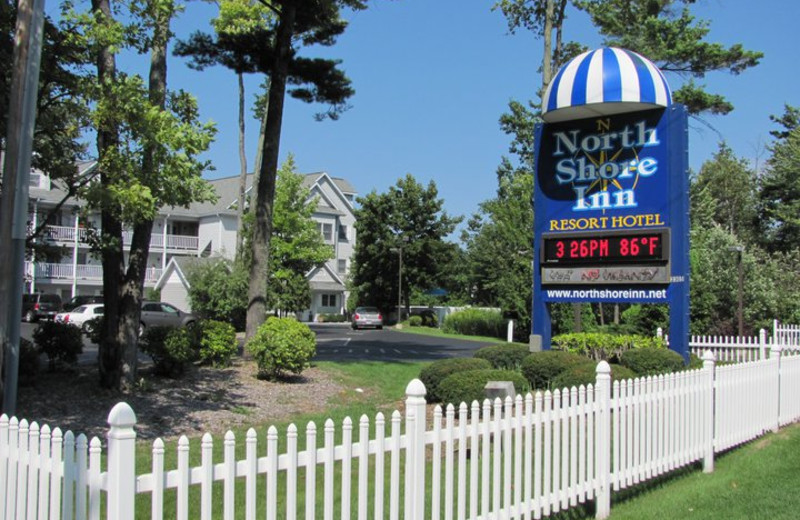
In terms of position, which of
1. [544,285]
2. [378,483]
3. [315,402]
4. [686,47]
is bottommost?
[315,402]

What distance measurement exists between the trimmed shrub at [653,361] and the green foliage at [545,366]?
890mm

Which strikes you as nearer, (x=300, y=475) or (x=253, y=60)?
(x=300, y=475)

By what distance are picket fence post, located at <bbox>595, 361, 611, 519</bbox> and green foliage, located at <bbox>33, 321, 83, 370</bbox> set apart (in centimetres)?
1051

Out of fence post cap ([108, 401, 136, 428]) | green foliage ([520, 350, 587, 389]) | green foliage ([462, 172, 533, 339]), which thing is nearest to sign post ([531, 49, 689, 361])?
green foliage ([520, 350, 587, 389])

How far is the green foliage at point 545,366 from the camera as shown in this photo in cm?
1219

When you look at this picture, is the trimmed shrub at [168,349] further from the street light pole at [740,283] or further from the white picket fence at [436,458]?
the street light pole at [740,283]

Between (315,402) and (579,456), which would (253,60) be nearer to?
(315,402)

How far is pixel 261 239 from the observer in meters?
16.8

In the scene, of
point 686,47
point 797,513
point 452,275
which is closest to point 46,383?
point 797,513

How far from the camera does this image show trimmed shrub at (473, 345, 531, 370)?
1383cm

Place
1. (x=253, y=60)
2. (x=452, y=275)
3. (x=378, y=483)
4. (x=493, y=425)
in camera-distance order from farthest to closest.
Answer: (x=452, y=275) → (x=253, y=60) → (x=493, y=425) → (x=378, y=483)

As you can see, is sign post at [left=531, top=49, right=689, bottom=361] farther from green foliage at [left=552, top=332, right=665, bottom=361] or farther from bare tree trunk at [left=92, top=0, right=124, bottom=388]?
bare tree trunk at [left=92, top=0, right=124, bottom=388]

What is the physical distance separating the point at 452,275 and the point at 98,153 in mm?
54029

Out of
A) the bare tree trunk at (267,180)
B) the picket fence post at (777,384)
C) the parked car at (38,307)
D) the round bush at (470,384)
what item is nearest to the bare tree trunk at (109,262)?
the bare tree trunk at (267,180)
